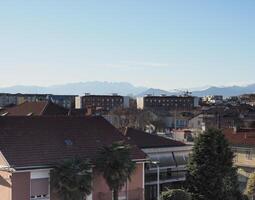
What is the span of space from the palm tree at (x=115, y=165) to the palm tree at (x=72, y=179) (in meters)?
1.71

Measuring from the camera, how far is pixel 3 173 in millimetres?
30625

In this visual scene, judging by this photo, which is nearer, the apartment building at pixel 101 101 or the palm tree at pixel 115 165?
the palm tree at pixel 115 165

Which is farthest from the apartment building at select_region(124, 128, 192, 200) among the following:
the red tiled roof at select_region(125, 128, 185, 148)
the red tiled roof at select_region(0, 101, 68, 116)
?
the red tiled roof at select_region(0, 101, 68, 116)

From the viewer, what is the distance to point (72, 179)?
29625 mm

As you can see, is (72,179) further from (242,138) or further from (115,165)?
(242,138)

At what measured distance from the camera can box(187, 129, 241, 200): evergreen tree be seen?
3816 centimetres

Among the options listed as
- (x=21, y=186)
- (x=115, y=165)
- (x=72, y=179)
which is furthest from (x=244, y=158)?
(x=21, y=186)

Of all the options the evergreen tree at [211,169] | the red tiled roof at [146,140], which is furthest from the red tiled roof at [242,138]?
the evergreen tree at [211,169]

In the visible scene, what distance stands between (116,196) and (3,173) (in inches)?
280

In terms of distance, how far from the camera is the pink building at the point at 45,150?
30.3 m

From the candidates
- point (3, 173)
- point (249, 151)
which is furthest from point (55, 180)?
point (249, 151)

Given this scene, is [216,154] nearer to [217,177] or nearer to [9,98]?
[217,177]

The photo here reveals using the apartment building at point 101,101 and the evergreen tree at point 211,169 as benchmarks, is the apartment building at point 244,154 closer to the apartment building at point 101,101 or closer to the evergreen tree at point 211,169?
the evergreen tree at point 211,169

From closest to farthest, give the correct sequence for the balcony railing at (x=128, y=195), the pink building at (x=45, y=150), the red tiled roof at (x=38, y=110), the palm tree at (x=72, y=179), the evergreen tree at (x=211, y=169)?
the palm tree at (x=72, y=179), the pink building at (x=45, y=150), the balcony railing at (x=128, y=195), the evergreen tree at (x=211, y=169), the red tiled roof at (x=38, y=110)
